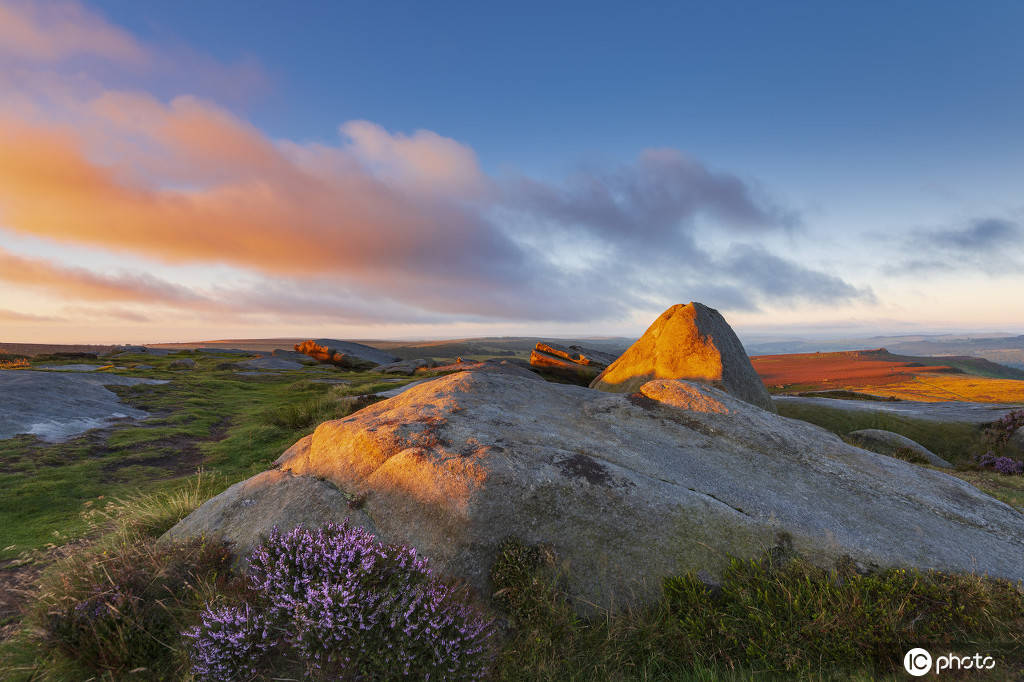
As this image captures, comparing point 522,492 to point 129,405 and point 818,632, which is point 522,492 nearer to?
point 818,632

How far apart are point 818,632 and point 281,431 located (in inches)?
868

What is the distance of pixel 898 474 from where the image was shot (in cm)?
828

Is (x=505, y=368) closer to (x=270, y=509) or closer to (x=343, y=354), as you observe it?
(x=270, y=509)

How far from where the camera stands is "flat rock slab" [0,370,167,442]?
1900 cm

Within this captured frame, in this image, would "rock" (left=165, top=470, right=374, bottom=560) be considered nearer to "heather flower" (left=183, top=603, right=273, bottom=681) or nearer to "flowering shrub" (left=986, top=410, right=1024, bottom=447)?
"heather flower" (left=183, top=603, right=273, bottom=681)

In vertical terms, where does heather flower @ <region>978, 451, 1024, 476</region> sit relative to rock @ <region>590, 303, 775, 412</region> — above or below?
below

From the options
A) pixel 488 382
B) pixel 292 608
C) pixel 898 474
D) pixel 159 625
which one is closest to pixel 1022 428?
pixel 898 474

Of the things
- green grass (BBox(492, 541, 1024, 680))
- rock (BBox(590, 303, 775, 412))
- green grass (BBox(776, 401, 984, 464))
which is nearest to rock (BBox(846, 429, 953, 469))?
green grass (BBox(776, 401, 984, 464))

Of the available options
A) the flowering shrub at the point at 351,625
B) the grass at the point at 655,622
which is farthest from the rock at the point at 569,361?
the flowering shrub at the point at 351,625

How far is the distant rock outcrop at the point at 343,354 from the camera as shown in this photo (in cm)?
7844

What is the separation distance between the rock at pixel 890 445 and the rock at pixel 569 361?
41.3 feet

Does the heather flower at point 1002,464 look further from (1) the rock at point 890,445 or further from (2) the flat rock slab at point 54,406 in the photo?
(2) the flat rock slab at point 54,406

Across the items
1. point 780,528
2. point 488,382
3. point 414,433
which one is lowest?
point 780,528

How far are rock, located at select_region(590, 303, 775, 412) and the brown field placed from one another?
38357mm
